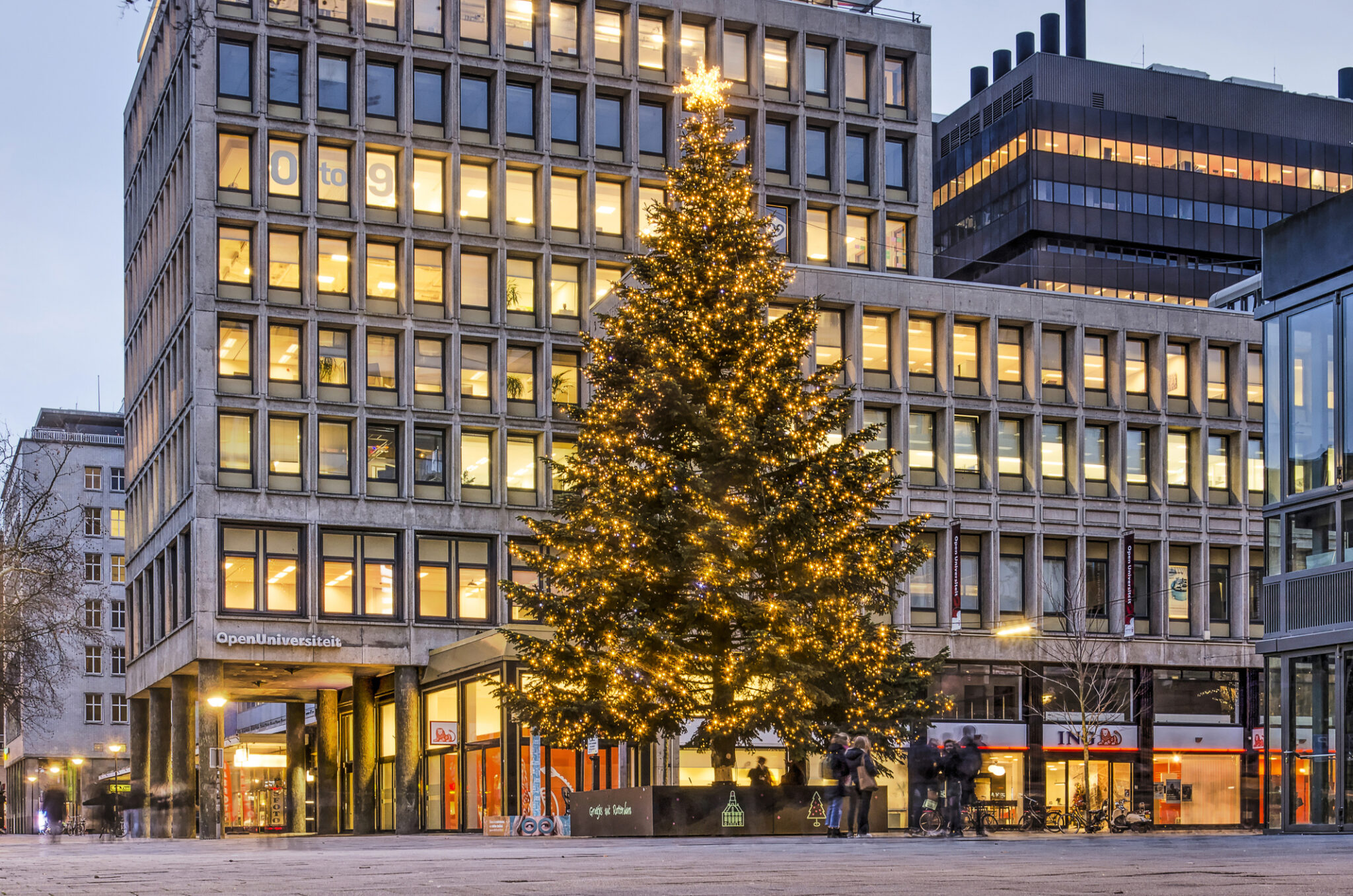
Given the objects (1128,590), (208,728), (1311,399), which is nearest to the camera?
(1311,399)

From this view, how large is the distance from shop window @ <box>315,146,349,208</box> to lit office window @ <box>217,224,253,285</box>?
8.86 ft

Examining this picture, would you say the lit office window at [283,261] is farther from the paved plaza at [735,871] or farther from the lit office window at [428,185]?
the paved plaza at [735,871]

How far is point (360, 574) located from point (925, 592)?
17499 mm

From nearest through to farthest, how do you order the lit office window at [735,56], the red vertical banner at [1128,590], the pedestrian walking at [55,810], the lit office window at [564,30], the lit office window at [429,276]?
1. the red vertical banner at [1128,590]
2. the lit office window at [429,276]
3. the pedestrian walking at [55,810]
4. the lit office window at [564,30]
5. the lit office window at [735,56]

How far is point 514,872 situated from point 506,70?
48044mm

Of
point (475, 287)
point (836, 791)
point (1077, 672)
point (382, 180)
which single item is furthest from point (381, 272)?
point (836, 791)

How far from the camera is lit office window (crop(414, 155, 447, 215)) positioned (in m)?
58.3

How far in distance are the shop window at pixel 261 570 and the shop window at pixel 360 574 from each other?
84 centimetres

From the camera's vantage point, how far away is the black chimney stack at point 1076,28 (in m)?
117

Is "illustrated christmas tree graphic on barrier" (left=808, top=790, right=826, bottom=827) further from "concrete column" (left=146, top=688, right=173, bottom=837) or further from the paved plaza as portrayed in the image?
"concrete column" (left=146, top=688, right=173, bottom=837)

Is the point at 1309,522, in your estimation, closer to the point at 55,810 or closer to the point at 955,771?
the point at 955,771

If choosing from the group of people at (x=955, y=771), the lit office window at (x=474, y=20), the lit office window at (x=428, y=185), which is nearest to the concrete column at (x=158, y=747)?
the lit office window at (x=428, y=185)

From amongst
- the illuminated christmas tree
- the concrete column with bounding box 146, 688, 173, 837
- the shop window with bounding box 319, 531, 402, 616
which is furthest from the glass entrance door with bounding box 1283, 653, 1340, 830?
the concrete column with bounding box 146, 688, 173, 837

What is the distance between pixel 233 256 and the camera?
56.4 metres
